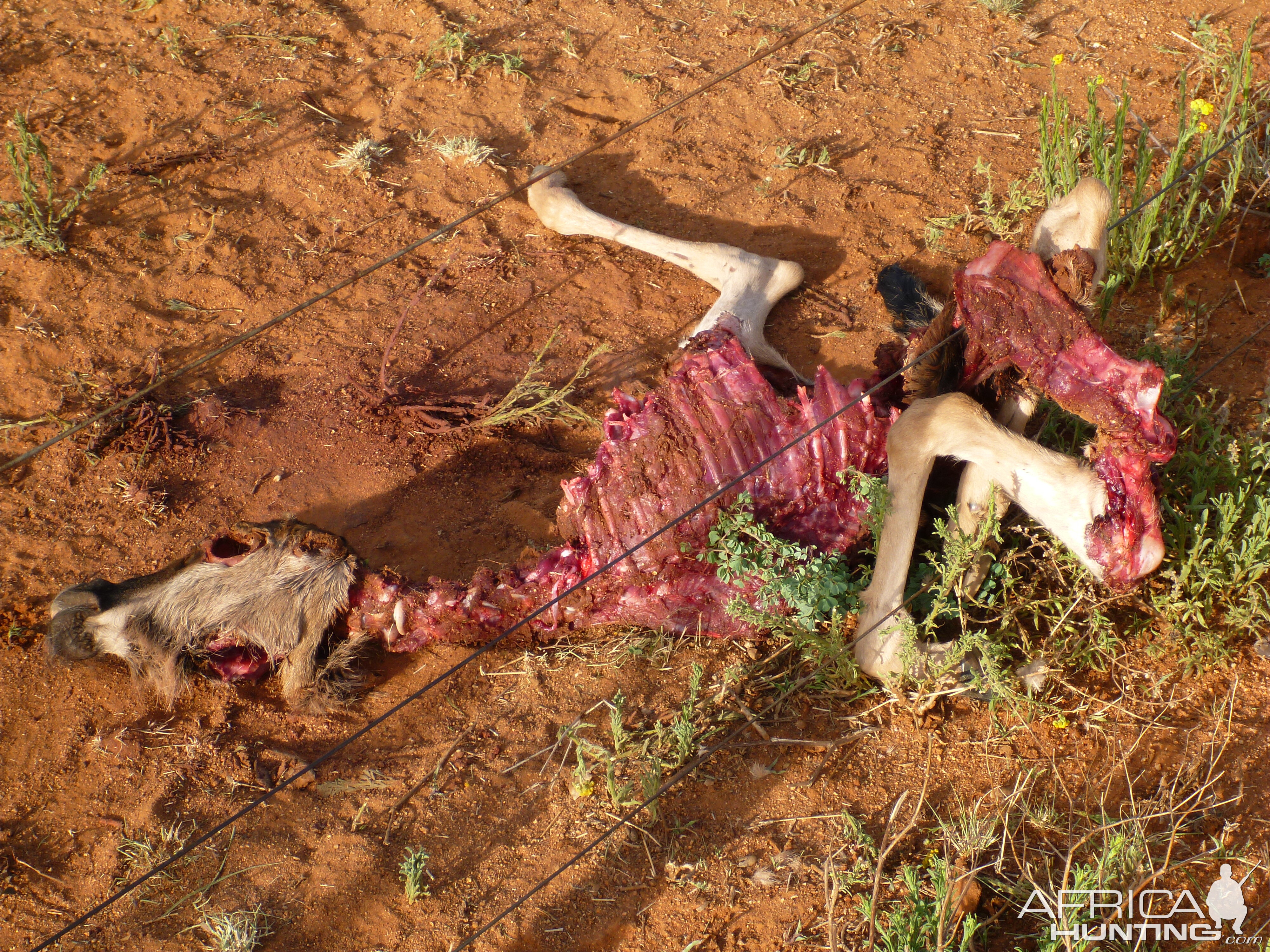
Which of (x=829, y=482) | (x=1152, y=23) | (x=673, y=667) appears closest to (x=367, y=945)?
(x=673, y=667)

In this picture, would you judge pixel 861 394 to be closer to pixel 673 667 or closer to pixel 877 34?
pixel 673 667

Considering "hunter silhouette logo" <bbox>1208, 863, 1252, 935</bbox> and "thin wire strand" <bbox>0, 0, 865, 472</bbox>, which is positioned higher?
"thin wire strand" <bbox>0, 0, 865, 472</bbox>

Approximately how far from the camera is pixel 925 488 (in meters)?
2.78

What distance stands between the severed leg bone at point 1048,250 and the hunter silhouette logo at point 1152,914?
2.85ft

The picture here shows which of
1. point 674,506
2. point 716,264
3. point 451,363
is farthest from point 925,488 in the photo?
point 451,363

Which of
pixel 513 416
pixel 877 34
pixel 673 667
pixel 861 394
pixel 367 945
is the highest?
pixel 877 34

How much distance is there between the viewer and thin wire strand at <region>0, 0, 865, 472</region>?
2.61 m

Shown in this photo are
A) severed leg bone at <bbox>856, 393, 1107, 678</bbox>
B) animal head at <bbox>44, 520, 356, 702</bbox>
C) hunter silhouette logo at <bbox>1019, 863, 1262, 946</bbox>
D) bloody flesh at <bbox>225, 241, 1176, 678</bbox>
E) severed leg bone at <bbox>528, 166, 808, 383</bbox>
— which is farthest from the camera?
severed leg bone at <bbox>528, 166, 808, 383</bbox>

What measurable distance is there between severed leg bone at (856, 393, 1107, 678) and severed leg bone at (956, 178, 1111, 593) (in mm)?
65

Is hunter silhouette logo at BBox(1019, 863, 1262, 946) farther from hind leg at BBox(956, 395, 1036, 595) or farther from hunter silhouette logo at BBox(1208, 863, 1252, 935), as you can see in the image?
hind leg at BBox(956, 395, 1036, 595)

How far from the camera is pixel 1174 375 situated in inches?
120

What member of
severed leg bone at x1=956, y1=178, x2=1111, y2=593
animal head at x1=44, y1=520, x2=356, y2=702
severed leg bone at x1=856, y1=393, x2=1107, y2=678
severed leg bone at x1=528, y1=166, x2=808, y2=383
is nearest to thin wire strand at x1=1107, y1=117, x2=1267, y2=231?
severed leg bone at x1=956, y1=178, x2=1111, y2=593

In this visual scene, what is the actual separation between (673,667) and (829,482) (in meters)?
0.74

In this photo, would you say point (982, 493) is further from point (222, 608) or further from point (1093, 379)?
point (222, 608)
